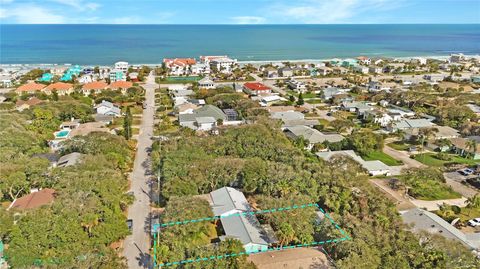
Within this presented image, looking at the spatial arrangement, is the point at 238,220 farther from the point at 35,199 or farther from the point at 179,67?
the point at 179,67

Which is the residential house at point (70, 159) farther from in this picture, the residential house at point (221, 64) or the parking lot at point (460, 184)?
the residential house at point (221, 64)

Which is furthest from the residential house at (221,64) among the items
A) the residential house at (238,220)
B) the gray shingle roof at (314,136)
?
the residential house at (238,220)

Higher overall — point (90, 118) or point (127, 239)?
point (90, 118)

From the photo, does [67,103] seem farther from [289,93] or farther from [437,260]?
[437,260]

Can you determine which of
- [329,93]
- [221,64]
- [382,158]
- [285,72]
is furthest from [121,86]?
[382,158]

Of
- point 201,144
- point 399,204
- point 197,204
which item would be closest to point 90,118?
point 201,144

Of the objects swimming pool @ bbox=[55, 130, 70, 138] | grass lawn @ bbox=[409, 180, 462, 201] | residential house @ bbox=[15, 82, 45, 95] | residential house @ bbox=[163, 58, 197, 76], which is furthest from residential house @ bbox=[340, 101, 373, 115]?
residential house @ bbox=[15, 82, 45, 95]

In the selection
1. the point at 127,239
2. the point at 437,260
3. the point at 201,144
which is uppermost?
the point at 201,144
